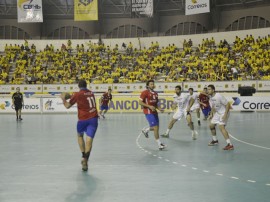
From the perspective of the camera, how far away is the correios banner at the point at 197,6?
36.4 m

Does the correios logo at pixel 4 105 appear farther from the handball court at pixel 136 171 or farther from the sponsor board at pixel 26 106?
the handball court at pixel 136 171

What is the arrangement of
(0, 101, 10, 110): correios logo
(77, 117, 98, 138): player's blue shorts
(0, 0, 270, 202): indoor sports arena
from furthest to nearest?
1. (0, 101, 10, 110): correios logo
2. (77, 117, 98, 138): player's blue shorts
3. (0, 0, 270, 202): indoor sports arena

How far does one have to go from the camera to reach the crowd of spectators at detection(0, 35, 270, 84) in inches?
1451

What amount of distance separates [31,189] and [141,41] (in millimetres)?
41035

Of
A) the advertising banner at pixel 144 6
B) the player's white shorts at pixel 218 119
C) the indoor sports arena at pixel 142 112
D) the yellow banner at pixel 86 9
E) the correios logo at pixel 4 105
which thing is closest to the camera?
the indoor sports arena at pixel 142 112

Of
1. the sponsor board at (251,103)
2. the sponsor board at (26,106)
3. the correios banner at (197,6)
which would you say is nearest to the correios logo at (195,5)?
the correios banner at (197,6)

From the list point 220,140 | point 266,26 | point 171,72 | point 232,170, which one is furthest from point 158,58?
point 232,170

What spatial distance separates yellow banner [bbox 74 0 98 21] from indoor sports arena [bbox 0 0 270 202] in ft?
0.29

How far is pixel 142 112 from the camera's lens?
30.9 metres

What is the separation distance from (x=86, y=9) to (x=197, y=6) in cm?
964

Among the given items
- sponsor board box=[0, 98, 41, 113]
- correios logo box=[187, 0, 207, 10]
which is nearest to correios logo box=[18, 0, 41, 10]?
sponsor board box=[0, 98, 41, 113]

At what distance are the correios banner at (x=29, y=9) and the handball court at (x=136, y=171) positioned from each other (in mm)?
25412

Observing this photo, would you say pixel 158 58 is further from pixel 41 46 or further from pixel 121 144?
pixel 121 144

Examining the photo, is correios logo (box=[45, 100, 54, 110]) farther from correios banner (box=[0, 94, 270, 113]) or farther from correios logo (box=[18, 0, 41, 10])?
correios logo (box=[18, 0, 41, 10])
